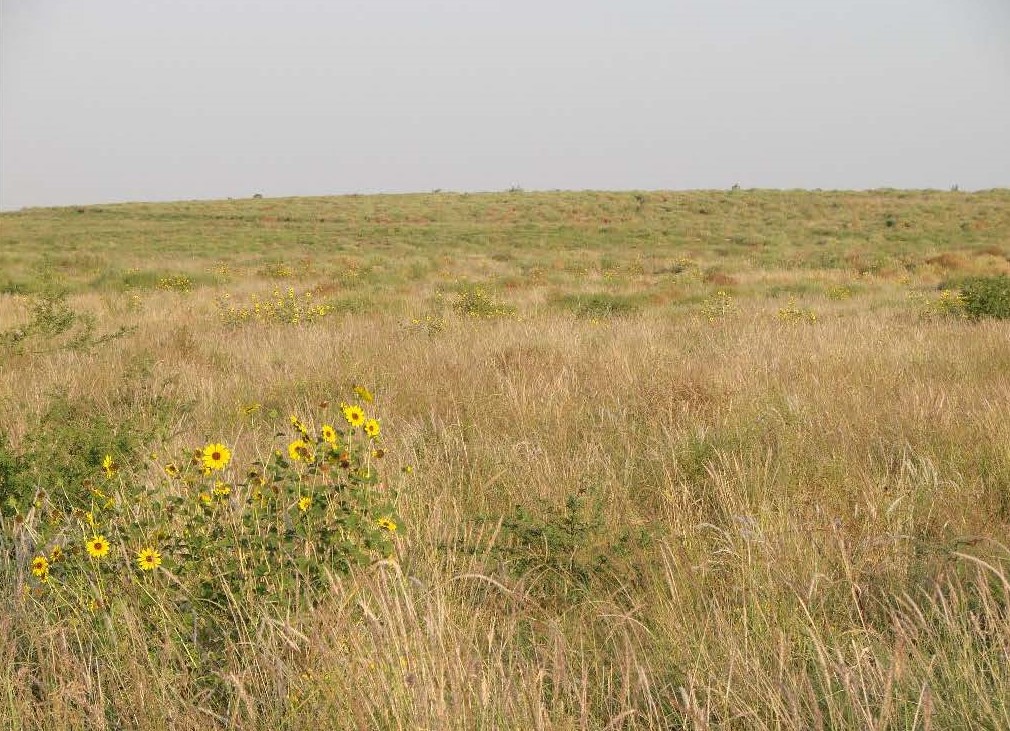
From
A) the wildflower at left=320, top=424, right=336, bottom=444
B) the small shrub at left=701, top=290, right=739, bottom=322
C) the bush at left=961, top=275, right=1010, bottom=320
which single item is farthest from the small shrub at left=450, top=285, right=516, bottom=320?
the wildflower at left=320, top=424, right=336, bottom=444

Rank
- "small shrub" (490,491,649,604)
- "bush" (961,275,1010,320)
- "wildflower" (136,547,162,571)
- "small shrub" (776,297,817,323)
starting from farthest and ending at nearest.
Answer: "small shrub" (776,297,817,323) < "bush" (961,275,1010,320) < "small shrub" (490,491,649,604) < "wildflower" (136,547,162,571)

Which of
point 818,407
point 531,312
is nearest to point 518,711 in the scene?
point 818,407

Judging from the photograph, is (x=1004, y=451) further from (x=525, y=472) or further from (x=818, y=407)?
(x=525, y=472)

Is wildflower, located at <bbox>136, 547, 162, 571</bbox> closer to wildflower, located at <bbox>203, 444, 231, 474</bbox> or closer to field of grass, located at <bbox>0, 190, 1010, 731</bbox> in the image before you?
field of grass, located at <bbox>0, 190, 1010, 731</bbox>

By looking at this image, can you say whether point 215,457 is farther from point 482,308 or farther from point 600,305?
point 600,305

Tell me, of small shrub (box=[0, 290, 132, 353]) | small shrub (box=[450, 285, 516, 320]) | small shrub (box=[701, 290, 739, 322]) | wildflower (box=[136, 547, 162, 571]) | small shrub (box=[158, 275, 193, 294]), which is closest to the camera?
wildflower (box=[136, 547, 162, 571])

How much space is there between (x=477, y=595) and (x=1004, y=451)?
2.34 metres

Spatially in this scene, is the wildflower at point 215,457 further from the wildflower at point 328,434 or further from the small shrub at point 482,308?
the small shrub at point 482,308

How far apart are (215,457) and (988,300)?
8343 mm

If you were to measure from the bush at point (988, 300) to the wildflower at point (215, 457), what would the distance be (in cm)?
796

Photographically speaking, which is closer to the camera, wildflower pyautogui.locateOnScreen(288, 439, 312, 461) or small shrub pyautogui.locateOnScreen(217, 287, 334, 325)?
wildflower pyautogui.locateOnScreen(288, 439, 312, 461)

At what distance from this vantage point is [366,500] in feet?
8.29

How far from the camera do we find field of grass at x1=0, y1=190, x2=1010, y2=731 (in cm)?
189

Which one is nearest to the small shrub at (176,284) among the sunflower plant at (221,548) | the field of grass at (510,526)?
the field of grass at (510,526)
